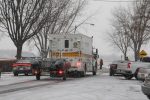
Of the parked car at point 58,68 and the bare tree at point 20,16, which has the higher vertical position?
the bare tree at point 20,16

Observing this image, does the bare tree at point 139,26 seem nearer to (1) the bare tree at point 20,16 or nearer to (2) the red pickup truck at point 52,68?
(1) the bare tree at point 20,16

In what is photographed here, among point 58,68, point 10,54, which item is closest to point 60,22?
point 58,68

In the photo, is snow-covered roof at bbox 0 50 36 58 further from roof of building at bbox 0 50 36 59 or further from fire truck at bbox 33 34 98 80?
fire truck at bbox 33 34 98 80

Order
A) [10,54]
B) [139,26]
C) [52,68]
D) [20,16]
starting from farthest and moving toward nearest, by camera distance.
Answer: [10,54] → [139,26] → [20,16] → [52,68]

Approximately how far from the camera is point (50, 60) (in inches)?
1257

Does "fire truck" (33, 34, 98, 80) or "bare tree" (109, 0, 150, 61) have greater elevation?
"bare tree" (109, 0, 150, 61)

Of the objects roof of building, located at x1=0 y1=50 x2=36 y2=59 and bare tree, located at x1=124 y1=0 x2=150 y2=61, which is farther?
roof of building, located at x1=0 y1=50 x2=36 y2=59

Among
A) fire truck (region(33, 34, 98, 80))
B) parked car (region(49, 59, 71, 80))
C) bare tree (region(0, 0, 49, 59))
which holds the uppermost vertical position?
bare tree (region(0, 0, 49, 59))

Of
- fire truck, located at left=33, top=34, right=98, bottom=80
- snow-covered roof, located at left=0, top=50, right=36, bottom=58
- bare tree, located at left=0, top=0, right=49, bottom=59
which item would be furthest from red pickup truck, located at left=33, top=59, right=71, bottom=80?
snow-covered roof, located at left=0, top=50, right=36, bottom=58

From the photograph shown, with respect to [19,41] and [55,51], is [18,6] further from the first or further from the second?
[55,51]

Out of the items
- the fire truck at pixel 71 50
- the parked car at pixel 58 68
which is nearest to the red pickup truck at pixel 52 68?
the parked car at pixel 58 68

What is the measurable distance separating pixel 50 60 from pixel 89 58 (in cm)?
912

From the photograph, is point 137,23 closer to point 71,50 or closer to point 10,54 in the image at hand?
point 71,50

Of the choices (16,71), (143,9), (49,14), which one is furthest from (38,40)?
(16,71)
